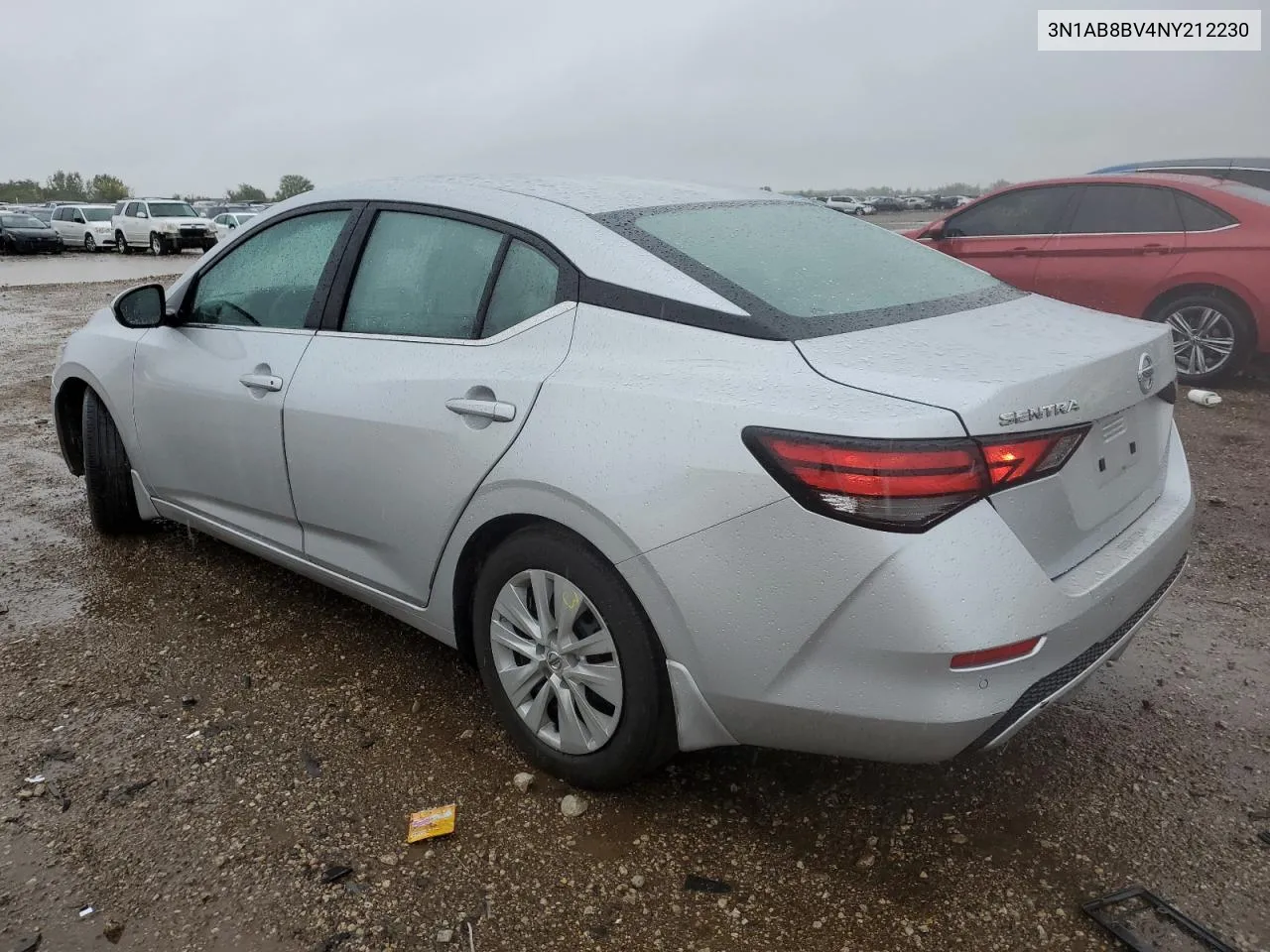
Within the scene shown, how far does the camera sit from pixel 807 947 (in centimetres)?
207

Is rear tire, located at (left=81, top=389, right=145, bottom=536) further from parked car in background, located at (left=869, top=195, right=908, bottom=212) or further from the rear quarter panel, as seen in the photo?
parked car in background, located at (left=869, top=195, right=908, bottom=212)

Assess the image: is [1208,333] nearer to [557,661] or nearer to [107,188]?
[557,661]

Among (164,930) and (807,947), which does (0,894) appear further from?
(807,947)

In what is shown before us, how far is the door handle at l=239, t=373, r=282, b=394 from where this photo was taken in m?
3.13

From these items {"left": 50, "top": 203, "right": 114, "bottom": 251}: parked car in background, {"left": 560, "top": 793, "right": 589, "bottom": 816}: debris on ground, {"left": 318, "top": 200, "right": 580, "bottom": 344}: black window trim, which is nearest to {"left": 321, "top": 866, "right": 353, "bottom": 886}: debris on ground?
{"left": 560, "top": 793, "right": 589, "bottom": 816}: debris on ground

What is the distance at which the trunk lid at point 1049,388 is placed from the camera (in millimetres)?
1975

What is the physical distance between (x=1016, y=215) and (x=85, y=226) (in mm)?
32109

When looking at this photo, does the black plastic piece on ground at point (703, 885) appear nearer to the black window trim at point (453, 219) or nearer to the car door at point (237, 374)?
the black window trim at point (453, 219)

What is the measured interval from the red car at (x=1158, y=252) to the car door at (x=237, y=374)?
5522 mm

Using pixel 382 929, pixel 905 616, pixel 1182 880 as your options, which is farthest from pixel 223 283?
pixel 1182 880

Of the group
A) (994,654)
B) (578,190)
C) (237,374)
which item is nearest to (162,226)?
(237,374)

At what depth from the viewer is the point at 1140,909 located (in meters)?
2.15

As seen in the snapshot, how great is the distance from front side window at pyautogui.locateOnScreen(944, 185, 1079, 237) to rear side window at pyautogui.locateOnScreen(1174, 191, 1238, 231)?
31.4 inches

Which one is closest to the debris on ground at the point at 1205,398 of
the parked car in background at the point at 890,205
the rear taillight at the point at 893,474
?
the rear taillight at the point at 893,474
